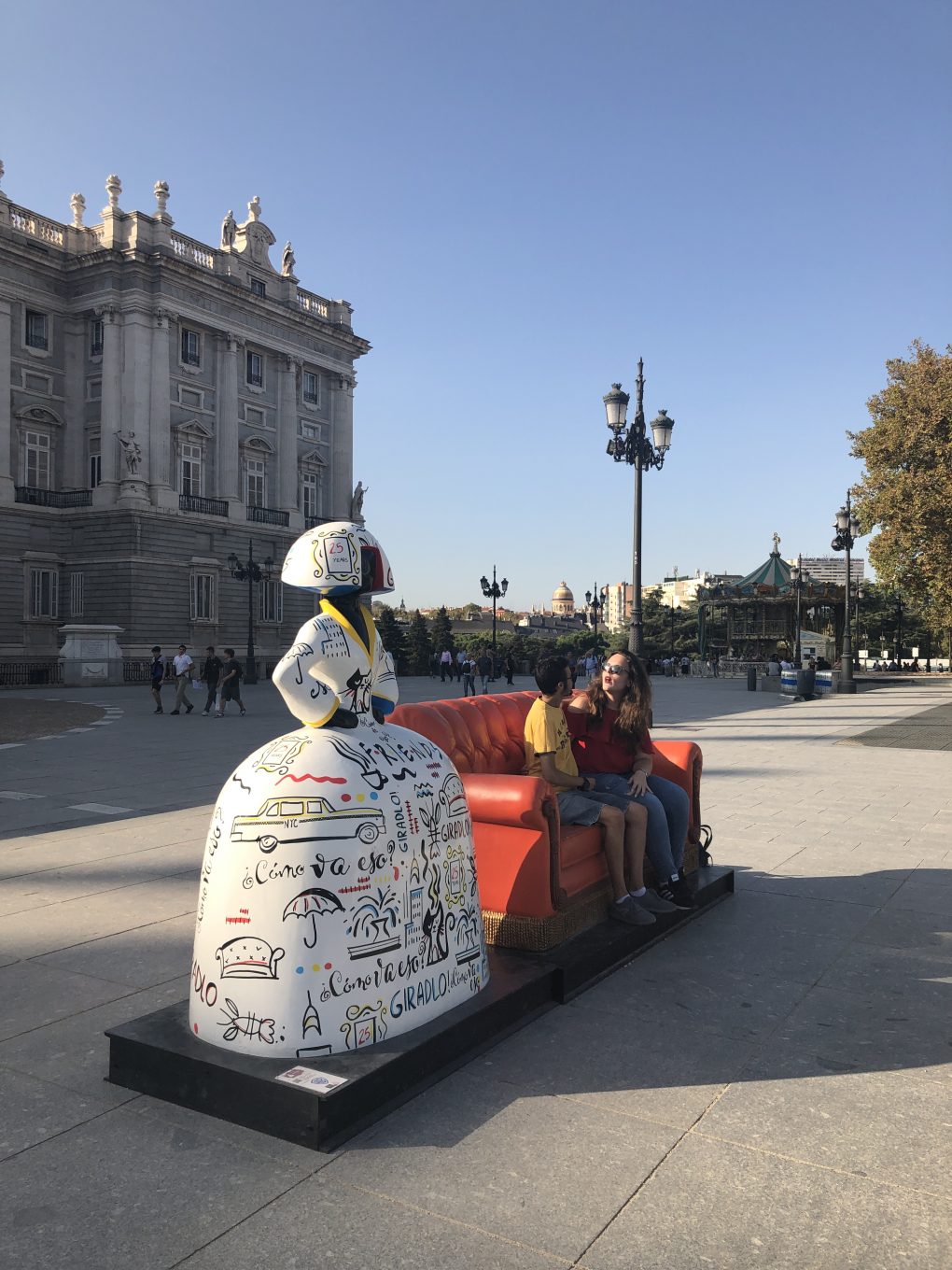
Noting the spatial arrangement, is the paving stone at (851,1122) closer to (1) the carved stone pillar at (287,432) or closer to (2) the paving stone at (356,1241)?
(2) the paving stone at (356,1241)

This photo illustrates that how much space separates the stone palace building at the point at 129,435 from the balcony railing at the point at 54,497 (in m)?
0.06

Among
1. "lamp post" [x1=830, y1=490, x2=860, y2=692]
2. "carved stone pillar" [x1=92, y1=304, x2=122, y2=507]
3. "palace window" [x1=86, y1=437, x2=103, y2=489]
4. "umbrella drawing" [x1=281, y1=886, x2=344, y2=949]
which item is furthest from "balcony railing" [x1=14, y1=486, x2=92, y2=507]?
"umbrella drawing" [x1=281, y1=886, x2=344, y2=949]

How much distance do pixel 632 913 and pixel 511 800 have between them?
1.11 metres

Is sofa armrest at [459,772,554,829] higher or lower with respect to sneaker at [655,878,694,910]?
higher

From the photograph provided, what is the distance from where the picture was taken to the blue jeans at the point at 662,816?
5.43 meters

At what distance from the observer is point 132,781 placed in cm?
1131

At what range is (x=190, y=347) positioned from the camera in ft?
153

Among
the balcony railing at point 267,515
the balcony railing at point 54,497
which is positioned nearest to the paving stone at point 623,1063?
the balcony railing at point 54,497

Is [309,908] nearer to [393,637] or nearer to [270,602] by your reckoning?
[270,602]

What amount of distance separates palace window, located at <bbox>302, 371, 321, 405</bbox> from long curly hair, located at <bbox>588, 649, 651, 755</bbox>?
50.7 meters

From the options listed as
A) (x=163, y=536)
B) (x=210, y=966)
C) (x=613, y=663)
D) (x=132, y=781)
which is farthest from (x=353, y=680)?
(x=163, y=536)

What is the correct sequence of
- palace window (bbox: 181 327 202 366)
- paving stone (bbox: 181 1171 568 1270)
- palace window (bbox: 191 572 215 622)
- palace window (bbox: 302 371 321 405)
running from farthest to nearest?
1. palace window (bbox: 302 371 321 405)
2. palace window (bbox: 181 327 202 366)
3. palace window (bbox: 191 572 215 622)
4. paving stone (bbox: 181 1171 568 1270)

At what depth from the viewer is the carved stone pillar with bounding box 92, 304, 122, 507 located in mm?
43406

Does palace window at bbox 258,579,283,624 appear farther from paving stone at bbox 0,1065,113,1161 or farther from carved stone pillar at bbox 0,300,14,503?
paving stone at bbox 0,1065,113,1161
